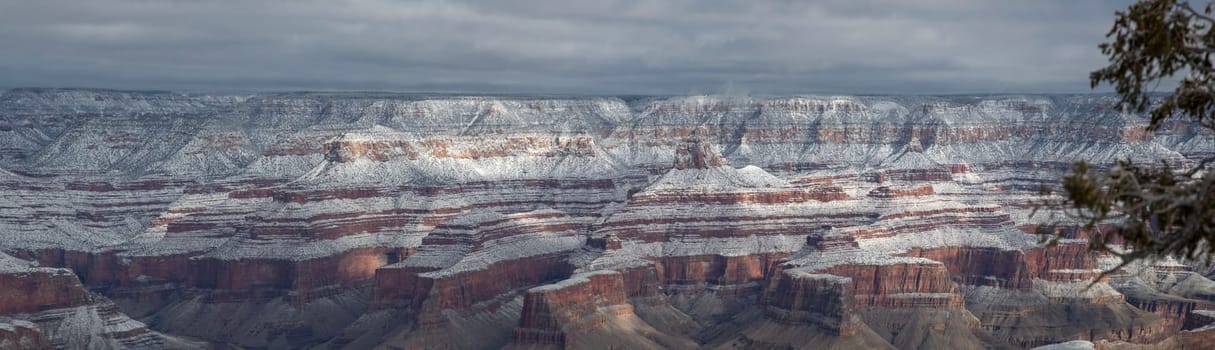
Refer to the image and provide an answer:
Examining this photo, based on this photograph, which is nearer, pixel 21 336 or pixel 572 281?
pixel 21 336

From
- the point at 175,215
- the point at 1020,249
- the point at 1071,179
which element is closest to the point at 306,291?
the point at 175,215

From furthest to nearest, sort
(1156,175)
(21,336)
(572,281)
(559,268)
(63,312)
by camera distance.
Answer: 1. (559,268)
2. (63,312)
3. (572,281)
4. (21,336)
5. (1156,175)

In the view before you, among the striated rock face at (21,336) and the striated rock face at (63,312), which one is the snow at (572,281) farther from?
the striated rock face at (21,336)

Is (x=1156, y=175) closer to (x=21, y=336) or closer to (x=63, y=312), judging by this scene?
(x=21, y=336)

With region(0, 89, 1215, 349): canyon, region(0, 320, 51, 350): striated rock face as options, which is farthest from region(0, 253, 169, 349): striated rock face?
region(0, 320, 51, 350): striated rock face

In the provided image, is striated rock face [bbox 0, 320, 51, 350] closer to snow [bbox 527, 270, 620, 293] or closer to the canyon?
the canyon

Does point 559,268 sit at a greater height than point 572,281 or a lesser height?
lesser

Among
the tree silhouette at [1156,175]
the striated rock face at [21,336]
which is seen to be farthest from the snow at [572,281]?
the tree silhouette at [1156,175]

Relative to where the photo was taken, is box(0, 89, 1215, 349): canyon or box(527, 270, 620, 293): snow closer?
box(527, 270, 620, 293): snow

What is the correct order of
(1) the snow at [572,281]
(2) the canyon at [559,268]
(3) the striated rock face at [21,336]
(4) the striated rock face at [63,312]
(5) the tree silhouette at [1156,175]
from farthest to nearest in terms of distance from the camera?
(2) the canyon at [559,268] → (4) the striated rock face at [63,312] → (1) the snow at [572,281] → (3) the striated rock face at [21,336] → (5) the tree silhouette at [1156,175]

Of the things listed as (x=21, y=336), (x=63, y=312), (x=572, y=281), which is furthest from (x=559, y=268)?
(x=21, y=336)

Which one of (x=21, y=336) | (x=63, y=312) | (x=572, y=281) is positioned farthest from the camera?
(x=63, y=312)
